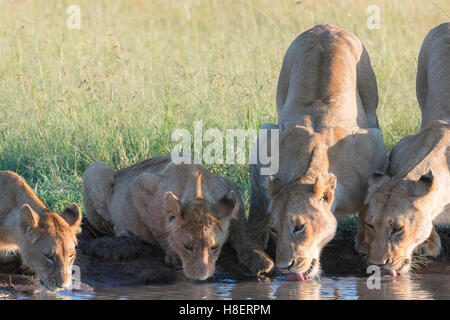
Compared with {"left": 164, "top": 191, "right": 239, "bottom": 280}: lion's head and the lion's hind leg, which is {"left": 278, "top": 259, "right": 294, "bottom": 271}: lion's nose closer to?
{"left": 164, "top": 191, "right": 239, "bottom": 280}: lion's head

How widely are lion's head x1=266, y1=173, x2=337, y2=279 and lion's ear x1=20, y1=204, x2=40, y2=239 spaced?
178cm

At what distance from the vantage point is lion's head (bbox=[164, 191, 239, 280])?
680 centimetres

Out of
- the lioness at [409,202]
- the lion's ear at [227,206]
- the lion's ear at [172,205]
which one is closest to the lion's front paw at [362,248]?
the lioness at [409,202]

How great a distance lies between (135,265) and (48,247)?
44.7 inches

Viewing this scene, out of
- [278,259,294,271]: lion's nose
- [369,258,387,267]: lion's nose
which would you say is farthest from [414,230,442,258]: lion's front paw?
[278,259,294,271]: lion's nose

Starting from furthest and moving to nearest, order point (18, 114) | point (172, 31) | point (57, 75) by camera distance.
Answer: point (172, 31), point (57, 75), point (18, 114)

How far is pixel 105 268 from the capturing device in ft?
24.1

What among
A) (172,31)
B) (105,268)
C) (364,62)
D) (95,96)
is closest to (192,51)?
Result: (172,31)

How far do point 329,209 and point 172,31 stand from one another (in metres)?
8.07

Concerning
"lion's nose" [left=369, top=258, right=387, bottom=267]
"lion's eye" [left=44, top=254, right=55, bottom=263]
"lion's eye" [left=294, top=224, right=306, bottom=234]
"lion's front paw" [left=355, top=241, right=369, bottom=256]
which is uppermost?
"lion's eye" [left=294, top=224, right=306, bottom=234]

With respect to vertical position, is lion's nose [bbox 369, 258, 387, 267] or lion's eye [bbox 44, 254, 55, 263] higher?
lion's eye [bbox 44, 254, 55, 263]

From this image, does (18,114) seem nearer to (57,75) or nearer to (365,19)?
(57,75)

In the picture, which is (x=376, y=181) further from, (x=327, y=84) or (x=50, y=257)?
(x=50, y=257)

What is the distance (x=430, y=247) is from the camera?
25.3 ft
